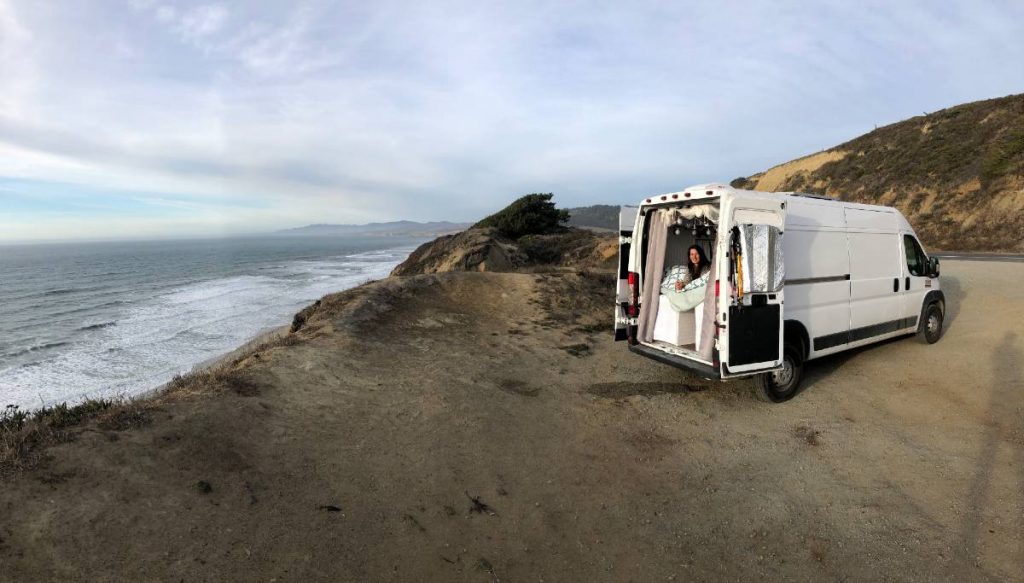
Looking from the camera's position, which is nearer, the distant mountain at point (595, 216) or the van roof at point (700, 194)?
the van roof at point (700, 194)

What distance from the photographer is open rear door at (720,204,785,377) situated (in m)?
5.61

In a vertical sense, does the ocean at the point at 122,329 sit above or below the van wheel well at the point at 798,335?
below

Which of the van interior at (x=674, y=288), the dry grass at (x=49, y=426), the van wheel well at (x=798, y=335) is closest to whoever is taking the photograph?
the dry grass at (x=49, y=426)

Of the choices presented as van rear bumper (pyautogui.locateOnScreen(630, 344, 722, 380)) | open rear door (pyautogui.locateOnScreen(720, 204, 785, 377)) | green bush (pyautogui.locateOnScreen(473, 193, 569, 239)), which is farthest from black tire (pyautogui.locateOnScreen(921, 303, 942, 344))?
green bush (pyautogui.locateOnScreen(473, 193, 569, 239))

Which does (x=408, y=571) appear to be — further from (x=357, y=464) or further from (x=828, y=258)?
(x=828, y=258)

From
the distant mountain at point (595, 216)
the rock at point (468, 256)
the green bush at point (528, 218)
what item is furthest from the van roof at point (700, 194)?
the distant mountain at point (595, 216)

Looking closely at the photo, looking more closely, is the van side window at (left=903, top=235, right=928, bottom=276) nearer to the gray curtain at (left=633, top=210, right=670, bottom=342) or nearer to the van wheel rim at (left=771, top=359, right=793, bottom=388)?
the van wheel rim at (left=771, top=359, right=793, bottom=388)

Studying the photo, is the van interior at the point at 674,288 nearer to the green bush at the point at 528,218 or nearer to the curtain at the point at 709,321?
the curtain at the point at 709,321

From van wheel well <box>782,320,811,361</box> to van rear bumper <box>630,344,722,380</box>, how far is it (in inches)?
42.0

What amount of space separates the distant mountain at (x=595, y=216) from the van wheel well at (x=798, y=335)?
8637cm

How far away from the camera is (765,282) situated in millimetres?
5691

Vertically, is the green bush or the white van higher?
the green bush

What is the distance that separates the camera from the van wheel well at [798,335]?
6309 mm

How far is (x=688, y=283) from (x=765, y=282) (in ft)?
4.45
